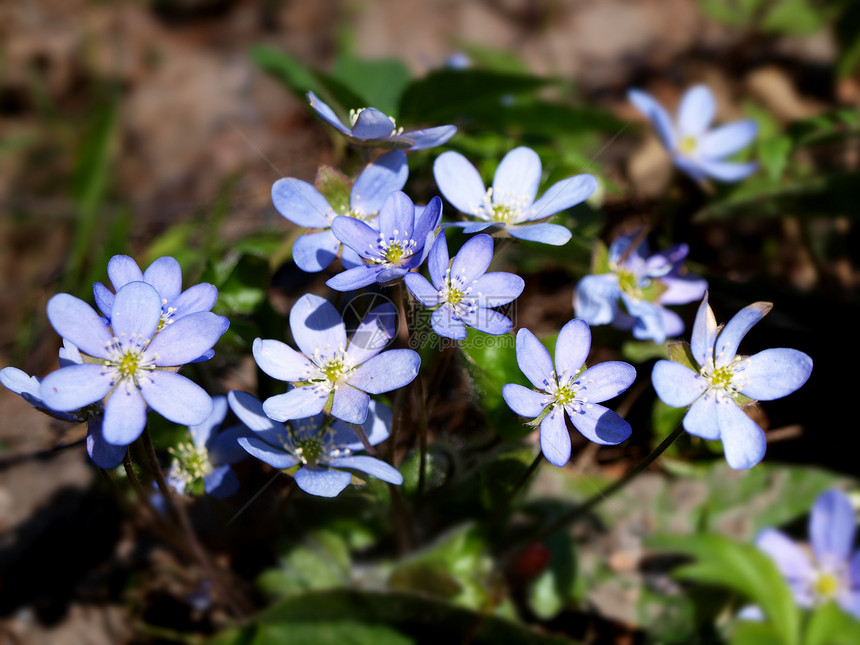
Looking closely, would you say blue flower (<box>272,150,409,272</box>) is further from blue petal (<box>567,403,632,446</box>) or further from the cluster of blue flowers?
blue petal (<box>567,403,632,446</box>)

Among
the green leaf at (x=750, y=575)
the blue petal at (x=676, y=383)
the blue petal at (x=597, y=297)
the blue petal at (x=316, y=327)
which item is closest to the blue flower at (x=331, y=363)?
the blue petal at (x=316, y=327)

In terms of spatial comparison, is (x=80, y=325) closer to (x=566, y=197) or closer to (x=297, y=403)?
(x=297, y=403)

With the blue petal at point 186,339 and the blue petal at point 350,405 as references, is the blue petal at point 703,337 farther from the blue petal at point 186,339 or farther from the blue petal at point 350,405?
the blue petal at point 186,339

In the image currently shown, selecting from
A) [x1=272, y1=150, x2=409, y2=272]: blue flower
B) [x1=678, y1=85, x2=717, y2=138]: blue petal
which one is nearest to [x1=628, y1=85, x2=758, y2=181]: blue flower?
[x1=678, y1=85, x2=717, y2=138]: blue petal

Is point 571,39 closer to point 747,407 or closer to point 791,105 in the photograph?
point 791,105

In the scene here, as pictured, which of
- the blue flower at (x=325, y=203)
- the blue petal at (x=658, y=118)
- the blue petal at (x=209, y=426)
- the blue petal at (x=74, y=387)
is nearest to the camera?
the blue petal at (x=74, y=387)
